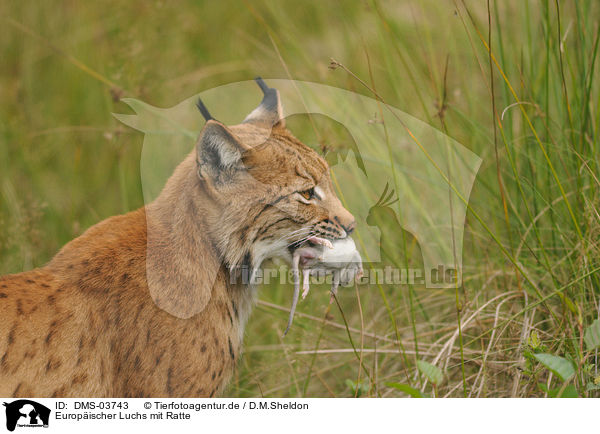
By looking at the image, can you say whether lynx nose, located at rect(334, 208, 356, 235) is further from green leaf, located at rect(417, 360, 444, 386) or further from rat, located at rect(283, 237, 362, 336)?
green leaf, located at rect(417, 360, 444, 386)

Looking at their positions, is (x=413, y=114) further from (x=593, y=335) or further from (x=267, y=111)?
(x=593, y=335)

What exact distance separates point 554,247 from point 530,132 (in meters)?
0.66

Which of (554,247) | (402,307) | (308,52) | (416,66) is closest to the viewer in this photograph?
(554,247)

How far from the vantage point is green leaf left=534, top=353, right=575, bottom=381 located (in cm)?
242

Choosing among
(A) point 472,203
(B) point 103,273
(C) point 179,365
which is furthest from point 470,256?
(B) point 103,273

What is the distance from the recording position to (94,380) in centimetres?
262

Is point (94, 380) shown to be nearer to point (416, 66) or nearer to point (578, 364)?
point (578, 364)

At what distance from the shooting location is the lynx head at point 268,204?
8.82 feet

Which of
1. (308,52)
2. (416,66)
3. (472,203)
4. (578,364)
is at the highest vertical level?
(308,52)

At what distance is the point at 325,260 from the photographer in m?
2.70

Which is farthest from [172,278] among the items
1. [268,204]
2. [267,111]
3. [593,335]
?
[593,335]
